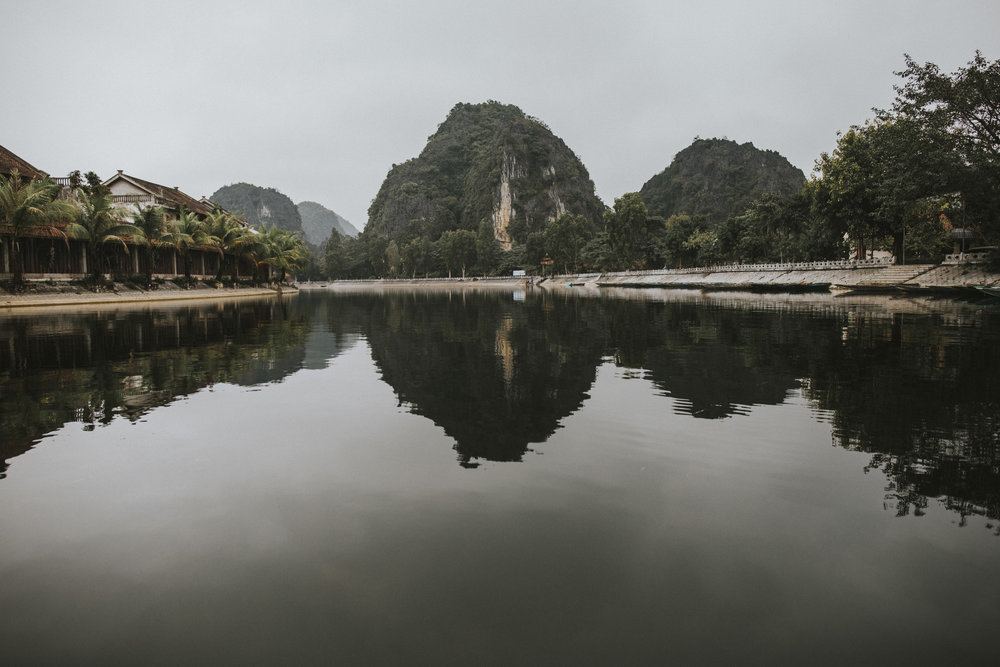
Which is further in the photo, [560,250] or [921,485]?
[560,250]

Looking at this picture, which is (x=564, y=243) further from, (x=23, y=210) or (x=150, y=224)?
(x=23, y=210)

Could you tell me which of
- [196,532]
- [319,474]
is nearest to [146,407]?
[319,474]

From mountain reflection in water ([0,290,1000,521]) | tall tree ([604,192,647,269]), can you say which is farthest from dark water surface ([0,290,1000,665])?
tall tree ([604,192,647,269])

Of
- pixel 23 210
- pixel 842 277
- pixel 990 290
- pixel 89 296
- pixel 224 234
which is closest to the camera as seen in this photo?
pixel 990 290

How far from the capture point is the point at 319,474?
5.70 metres

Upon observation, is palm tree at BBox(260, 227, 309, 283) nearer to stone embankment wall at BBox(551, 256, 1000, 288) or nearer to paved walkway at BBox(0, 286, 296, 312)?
paved walkway at BBox(0, 286, 296, 312)

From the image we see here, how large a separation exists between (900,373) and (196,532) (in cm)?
1241

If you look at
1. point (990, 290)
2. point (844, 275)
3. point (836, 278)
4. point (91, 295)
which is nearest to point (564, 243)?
point (836, 278)

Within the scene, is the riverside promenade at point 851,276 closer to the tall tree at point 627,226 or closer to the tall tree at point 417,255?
the tall tree at point 627,226

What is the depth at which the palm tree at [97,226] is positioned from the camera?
39844 millimetres

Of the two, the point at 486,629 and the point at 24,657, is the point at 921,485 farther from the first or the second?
the point at 24,657

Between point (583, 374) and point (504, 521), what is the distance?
7.27 m

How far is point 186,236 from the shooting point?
4944 cm

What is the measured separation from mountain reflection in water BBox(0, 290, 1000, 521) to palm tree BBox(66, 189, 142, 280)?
2212cm
